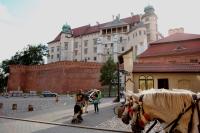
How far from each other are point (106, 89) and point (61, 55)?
35066 millimetres

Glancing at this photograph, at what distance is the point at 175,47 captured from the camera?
3553 centimetres

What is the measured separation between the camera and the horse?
4895mm

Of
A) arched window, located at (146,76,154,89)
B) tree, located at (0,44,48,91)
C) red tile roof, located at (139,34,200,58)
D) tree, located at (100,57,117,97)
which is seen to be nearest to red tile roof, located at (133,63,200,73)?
arched window, located at (146,76,154,89)

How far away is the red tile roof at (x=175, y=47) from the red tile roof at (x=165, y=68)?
10.1 meters

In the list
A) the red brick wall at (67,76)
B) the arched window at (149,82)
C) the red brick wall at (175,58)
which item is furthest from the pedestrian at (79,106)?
the red brick wall at (67,76)

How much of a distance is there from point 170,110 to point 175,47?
1247 inches

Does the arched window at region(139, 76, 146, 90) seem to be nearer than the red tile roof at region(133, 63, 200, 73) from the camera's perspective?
No

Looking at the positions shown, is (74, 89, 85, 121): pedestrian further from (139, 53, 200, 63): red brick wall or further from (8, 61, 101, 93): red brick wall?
(8, 61, 101, 93): red brick wall

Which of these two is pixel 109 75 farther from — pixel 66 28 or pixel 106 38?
pixel 66 28

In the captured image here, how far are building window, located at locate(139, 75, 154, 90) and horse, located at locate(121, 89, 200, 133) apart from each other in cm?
1793

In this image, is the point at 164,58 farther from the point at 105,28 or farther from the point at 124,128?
the point at 105,28

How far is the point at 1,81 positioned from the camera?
8756 cm

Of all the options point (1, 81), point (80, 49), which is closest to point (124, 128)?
point (80, 49)

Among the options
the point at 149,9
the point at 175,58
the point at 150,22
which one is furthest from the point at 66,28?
the point at 175,58
